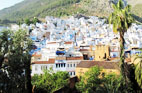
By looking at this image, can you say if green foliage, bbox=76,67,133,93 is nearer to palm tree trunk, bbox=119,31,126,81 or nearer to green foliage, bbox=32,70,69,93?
green foliage, bbox=32,70,69,93

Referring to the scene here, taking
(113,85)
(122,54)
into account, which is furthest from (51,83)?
(122,54)

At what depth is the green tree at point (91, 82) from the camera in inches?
1051

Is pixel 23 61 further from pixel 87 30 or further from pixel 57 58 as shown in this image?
pixel 87 30

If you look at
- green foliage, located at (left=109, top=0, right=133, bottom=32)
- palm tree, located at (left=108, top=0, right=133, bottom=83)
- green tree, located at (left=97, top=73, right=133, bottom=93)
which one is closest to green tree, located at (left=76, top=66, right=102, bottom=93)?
green tree, located at (left=97, top=73, right=133, bottom=93)

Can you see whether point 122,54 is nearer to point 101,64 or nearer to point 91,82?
point 91,82

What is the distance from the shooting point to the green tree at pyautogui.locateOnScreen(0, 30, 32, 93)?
59.6 feet

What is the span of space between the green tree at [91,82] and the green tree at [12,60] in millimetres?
9167

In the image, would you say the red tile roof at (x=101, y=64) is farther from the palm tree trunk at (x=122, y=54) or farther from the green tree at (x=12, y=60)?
the green tree at (x=12, y=60)

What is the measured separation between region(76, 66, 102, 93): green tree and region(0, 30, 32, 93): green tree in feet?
30.1

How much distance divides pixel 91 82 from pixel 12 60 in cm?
1247

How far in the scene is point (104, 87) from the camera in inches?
1025

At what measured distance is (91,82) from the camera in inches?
1074

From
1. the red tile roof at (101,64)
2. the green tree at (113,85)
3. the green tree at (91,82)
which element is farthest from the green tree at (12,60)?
the red tile roof at (101,64)

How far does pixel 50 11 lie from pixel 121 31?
5724 inches
